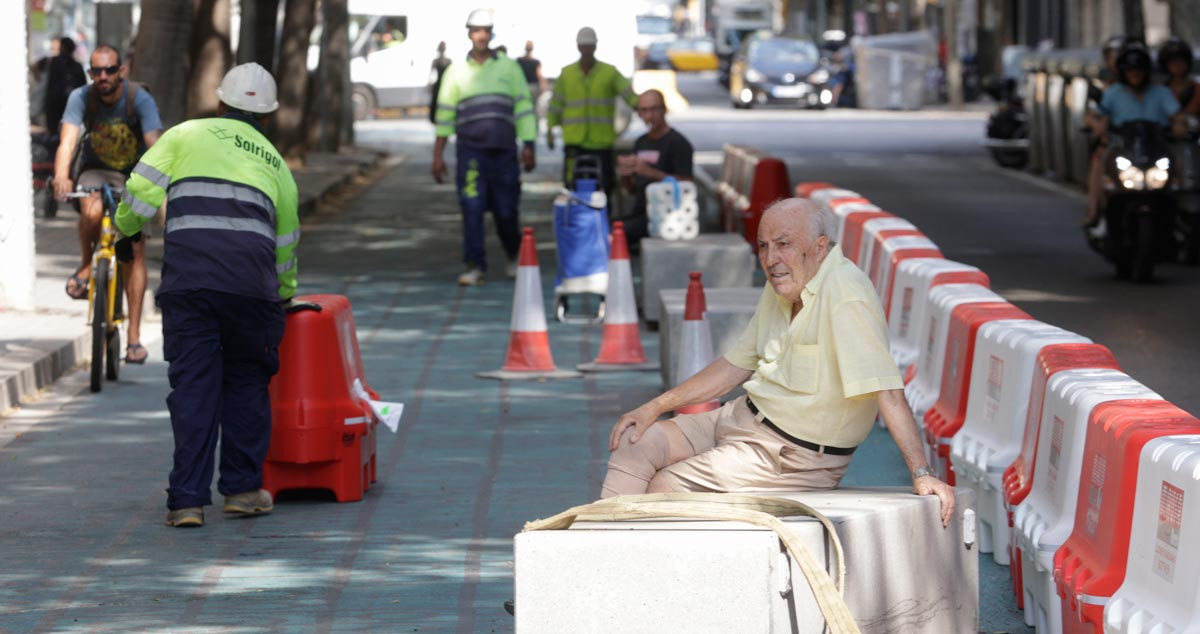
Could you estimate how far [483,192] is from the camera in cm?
1594

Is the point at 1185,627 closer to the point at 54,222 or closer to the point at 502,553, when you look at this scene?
the point at 502,553

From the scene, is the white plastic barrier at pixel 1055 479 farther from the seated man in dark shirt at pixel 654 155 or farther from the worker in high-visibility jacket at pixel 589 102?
the worker in high-visibility jacket at pixel 589 102

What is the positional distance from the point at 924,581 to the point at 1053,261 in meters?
13.1

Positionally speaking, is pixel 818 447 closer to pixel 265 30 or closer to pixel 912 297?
pixel 912 297

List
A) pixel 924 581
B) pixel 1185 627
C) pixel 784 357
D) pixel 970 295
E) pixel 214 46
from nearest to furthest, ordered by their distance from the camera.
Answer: pixel 1185 627, pixel 924 581, pixel 784 357, pixel 970 295, pixel 214 46

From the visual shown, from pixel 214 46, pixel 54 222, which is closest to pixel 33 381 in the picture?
pixel 214 46

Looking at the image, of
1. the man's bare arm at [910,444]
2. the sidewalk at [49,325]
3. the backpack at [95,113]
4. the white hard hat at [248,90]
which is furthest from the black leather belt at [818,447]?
the backpack at [95,113]

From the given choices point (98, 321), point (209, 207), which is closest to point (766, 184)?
point (98, 321)

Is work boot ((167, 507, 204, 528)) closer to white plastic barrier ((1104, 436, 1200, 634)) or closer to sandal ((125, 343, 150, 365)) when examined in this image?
white plastic barrier ((1104, 436, 1200, 634))

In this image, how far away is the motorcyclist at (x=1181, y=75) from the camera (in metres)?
17.9

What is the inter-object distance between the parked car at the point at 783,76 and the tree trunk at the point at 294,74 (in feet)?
79.3

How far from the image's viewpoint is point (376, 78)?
157 ft

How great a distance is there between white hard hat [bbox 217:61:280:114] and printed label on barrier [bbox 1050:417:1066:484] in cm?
316

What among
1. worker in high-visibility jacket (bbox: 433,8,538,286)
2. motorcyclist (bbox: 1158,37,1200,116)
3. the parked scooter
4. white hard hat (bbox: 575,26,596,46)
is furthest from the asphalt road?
worker in high-visibility jacket (bbox: 433,8,538,286)
